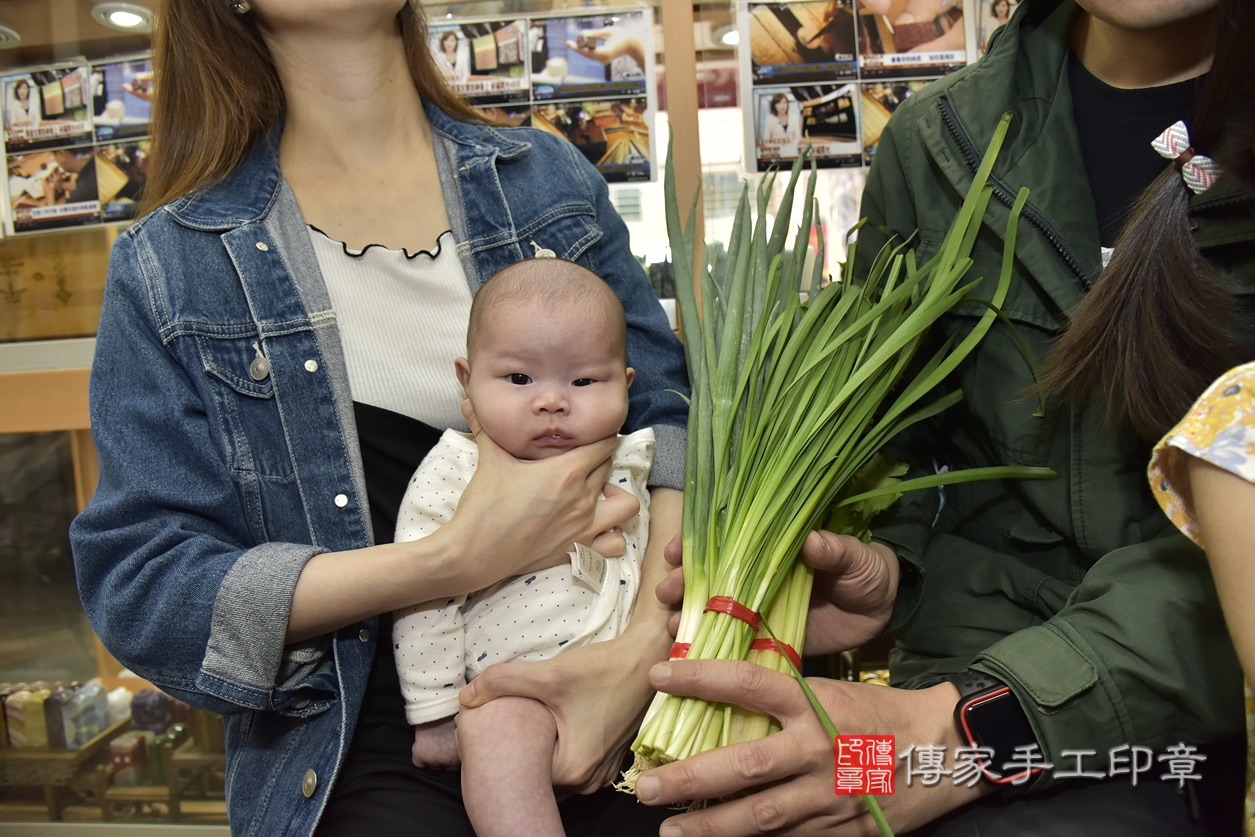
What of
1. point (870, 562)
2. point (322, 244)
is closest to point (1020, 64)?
point (870, 562)

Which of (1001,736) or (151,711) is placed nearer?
(1001,736)

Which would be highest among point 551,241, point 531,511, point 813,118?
point 813,118

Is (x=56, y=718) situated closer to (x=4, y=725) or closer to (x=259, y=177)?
(x=4, y=725)

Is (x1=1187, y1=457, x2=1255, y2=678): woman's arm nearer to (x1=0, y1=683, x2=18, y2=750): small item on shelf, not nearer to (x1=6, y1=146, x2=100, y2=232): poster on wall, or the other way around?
(x1=6, y1=146, x2=100, y2=232): poster on wall

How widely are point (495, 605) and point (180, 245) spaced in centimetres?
69

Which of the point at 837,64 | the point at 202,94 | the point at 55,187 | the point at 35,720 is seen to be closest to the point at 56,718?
the point at 35,720

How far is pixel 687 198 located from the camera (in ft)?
6.30

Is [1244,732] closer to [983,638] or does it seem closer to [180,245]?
[983,638]

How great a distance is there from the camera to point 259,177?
1.43m

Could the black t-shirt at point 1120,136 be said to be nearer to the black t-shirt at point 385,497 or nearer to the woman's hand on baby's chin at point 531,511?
the woman's hand on baby's chin at point 531,511

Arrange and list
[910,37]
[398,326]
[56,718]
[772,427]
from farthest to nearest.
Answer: [56,718] → [910,37] → [398,326] → [772,427]

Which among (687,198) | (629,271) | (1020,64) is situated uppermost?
(1020,64)

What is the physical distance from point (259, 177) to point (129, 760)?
1.76 m

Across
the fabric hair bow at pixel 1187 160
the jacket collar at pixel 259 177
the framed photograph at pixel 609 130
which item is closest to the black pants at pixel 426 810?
the jacket collar at pixel 259 177
